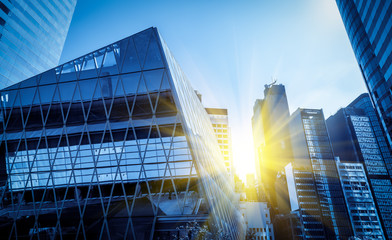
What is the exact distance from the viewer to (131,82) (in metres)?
18.6

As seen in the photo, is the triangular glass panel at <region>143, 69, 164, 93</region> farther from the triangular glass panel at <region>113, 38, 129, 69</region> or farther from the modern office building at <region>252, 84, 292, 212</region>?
the modern office building at <region>252, 84, 292, 212</region>

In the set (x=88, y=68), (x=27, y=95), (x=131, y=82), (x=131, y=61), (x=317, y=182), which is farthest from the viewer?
(x=317, y=182)

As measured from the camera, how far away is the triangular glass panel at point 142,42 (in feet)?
62.0

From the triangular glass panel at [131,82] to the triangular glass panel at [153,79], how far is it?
103 centimetres

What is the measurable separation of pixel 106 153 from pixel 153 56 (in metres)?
10.3

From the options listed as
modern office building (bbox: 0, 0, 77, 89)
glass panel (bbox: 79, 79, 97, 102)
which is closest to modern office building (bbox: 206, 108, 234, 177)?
modern office building (bbox: 0, 0, 77, 89)

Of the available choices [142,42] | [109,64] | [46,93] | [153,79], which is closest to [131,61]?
[142,42]

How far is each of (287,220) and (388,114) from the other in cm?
9144

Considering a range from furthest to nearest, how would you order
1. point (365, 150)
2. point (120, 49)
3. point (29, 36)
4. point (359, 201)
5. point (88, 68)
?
1. point (365, 150)
2. point (359, 201)
3. point (29, 36)
4. point (88, 68)
5. point (120, 49)

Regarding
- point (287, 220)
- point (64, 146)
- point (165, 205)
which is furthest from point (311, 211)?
point (64, 146)

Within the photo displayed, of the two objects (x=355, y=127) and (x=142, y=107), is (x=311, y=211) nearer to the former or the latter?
(x=355, y=127)

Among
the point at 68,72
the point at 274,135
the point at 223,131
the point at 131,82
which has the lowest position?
the point at 131,82

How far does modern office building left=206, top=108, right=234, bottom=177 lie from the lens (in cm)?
10344

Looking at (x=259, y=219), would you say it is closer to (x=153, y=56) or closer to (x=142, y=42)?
(x=153, y=56)
